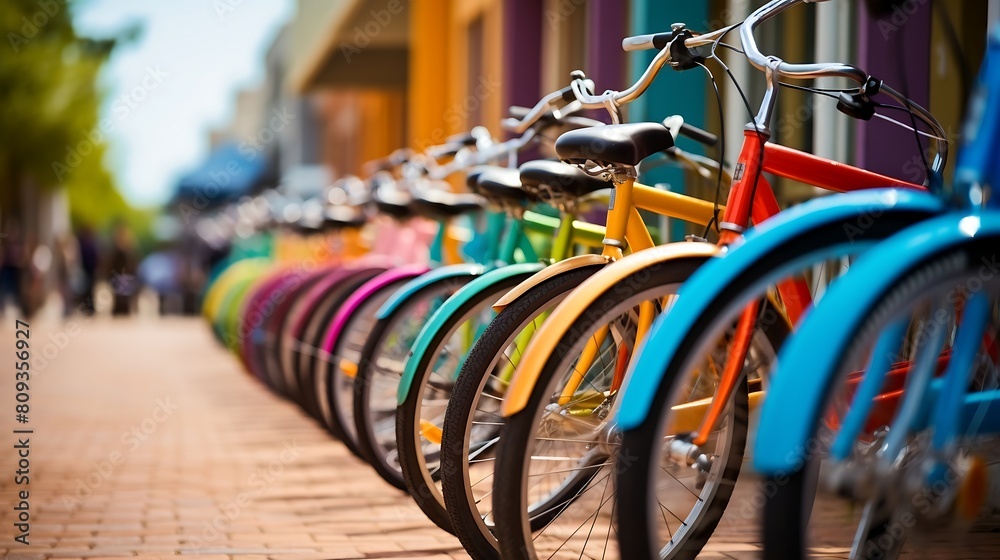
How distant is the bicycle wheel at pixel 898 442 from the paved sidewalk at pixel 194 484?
1.86 meters

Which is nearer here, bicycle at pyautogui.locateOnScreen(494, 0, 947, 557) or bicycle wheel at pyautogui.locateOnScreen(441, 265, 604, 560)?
bicycle at pyautogui.locateOnScreen(494, 0, 947, 557)

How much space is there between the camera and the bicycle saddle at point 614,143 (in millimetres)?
3451

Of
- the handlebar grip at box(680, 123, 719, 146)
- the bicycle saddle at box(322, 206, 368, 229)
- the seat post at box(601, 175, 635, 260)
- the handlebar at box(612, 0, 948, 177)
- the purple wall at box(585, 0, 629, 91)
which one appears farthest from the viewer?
the bicycle saddle at box(322, 206, 368, 229)

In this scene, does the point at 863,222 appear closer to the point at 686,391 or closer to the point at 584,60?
the point at 686,391

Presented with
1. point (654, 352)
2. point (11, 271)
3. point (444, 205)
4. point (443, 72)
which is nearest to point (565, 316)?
point (654, 352)

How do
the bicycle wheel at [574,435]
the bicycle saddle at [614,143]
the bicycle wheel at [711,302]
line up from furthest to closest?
1. the bicycle saddle at [614,143]
2. the bicycle wheel at [574,435]
3. the bicycle wheel at [711,302]

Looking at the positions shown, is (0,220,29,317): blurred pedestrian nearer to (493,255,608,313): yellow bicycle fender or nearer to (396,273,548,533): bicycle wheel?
(396,273,548,533): bicycle wheel

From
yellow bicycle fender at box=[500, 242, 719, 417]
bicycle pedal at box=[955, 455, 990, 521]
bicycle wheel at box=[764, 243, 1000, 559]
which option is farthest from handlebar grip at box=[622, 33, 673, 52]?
bicycle pedal at box=[955, 455, 990, 521]

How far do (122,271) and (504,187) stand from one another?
2037 cm

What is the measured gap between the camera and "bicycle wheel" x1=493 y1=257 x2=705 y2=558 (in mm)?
2971

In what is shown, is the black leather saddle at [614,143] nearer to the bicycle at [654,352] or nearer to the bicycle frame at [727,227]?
the bicycle at [654,352]

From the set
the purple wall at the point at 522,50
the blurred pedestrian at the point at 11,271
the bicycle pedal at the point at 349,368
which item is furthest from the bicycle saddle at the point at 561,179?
the blurred pedestrian at the point at 11,271

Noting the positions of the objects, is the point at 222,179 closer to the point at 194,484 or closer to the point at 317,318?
the point at 317,318

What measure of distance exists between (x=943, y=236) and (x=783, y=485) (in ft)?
1.66
